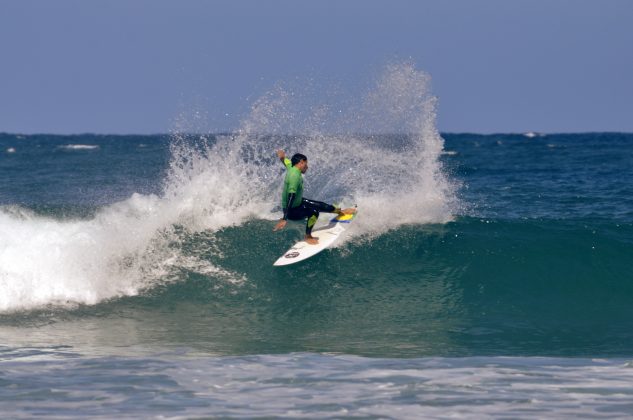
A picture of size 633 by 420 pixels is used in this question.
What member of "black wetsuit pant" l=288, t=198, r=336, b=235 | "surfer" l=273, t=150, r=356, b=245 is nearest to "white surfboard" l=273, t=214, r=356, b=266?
"surfer" l=273, t=150, r=356, b=245

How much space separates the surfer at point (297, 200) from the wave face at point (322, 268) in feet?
2.98

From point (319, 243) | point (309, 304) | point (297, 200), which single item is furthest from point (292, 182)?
point (309, 304)

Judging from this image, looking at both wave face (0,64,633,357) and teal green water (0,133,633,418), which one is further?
wave face (0,64,633,357)

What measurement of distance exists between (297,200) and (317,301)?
57.0 inches

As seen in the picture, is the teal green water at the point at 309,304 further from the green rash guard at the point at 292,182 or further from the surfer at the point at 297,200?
the green rash guard at the point at 292,182

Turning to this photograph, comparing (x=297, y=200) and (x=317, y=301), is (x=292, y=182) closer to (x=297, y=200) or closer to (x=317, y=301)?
(x=297, y=200)

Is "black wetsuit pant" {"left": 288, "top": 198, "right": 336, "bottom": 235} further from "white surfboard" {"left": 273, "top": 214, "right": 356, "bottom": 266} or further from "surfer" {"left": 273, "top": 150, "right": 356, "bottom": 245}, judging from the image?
"white surfboard" {"left": 273, "top": 214, "right": 356, "bottom": 266}

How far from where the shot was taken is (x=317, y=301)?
35.2ft

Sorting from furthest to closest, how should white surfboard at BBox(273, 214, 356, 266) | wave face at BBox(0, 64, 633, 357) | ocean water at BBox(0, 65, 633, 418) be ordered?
1. white surfboard at BBox(273, 214, 356, 266)
2. wave face at BBox(0, 64, 633, 357)
3. ocean water at BBox(0, 65, 633, 418)

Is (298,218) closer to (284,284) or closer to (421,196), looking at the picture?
(284,284)

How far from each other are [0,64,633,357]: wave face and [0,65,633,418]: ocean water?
0.12ft

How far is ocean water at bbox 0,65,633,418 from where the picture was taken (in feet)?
21.8

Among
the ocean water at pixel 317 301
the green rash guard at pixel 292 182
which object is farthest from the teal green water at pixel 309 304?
the green rash guard at pixel 292 182

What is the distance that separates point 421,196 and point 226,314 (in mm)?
5104
